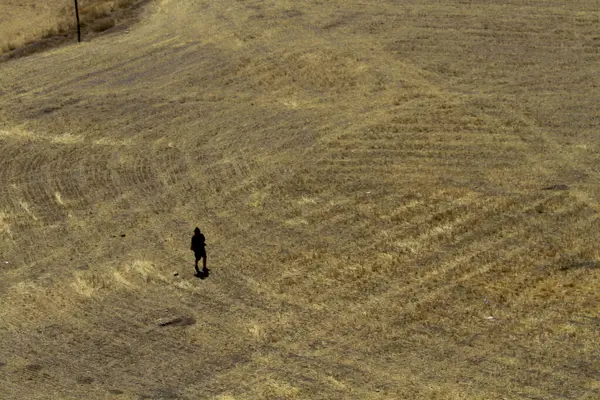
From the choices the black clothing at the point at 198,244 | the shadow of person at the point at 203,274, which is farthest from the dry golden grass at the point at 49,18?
the black clothing at the point at 198,244

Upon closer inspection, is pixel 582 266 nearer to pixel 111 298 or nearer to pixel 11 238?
pixel 111 298

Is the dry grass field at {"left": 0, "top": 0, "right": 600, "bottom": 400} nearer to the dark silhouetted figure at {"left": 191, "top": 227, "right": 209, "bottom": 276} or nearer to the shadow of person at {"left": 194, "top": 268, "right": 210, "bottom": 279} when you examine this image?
the shadow of person at {"left": 194, "top": 268, "right": 210, "bottom": 279}

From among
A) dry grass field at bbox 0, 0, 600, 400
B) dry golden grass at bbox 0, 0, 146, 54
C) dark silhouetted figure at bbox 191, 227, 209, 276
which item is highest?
dark silhouetted figure at bbox 191, 227, 209, 276

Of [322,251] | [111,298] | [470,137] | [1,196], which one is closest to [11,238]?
[1,196]

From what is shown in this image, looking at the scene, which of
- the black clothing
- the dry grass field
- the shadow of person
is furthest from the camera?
the shadow of person

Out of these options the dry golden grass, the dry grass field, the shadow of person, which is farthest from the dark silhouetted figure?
the dry golden grass

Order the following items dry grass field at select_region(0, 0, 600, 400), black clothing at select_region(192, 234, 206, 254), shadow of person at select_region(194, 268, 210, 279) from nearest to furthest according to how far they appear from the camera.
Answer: dry grass field at select_region(0, 0, 600, 400) < black clothing at select_region(192, 234, 206, 254) < shadow of person at select_region(194, 268, 210, 279)

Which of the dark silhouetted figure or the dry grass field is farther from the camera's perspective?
the dark silhouetted figure

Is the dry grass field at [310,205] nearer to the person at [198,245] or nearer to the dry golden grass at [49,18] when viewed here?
the person at [198,245]

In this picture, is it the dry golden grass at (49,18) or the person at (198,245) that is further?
the dry golden grass at (49,18)
